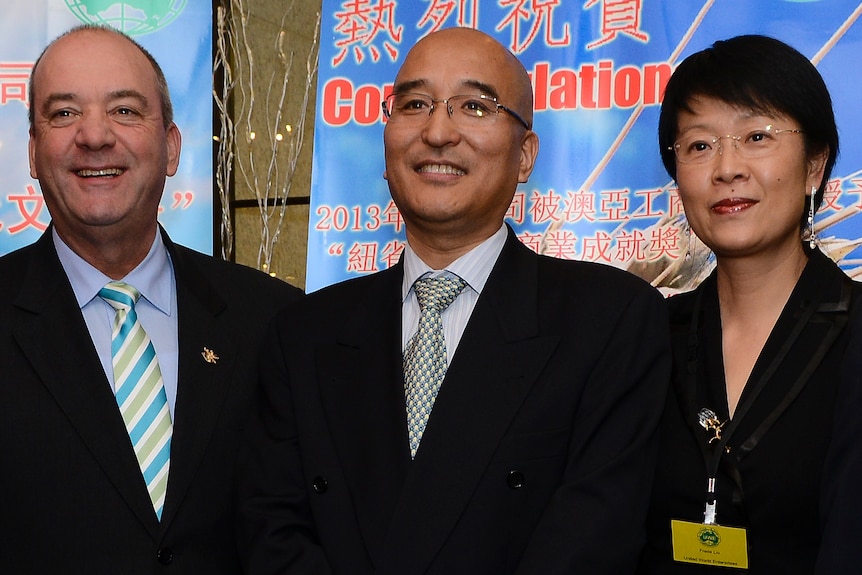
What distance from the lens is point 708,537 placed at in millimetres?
2047

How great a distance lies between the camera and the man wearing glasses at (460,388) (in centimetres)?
193

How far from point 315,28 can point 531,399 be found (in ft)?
9.22

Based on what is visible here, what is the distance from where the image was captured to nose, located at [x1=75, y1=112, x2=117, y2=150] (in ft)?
7.81

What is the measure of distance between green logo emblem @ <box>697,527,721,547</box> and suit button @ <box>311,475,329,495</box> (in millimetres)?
722

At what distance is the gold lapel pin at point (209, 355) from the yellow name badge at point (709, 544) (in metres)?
1.04

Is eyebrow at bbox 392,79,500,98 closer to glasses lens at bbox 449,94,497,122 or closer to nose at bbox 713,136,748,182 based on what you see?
glasses lens at bbox 449,94,497,122

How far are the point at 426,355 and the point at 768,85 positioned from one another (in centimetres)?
89

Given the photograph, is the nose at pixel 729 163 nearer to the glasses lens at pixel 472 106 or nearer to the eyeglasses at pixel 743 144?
the eyeglasses at pixel 743 144

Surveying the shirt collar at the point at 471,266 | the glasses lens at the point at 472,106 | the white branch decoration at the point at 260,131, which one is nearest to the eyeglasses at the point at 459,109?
the glasses lens at the point at 472,106

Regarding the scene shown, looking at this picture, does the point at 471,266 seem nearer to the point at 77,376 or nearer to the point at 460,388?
the point at 460,388

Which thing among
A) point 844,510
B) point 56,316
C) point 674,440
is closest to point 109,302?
point 56,316

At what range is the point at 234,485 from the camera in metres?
2.33

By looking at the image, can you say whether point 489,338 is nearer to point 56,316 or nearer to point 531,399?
point 531,399

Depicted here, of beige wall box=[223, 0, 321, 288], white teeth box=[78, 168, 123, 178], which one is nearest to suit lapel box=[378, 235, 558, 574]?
white teeth box=[78, 168, 123, 178]
